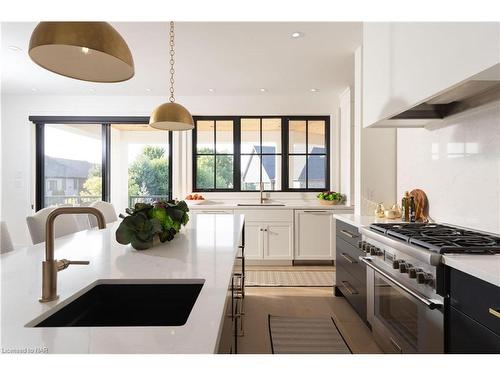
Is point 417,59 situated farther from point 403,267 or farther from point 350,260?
point 350,260

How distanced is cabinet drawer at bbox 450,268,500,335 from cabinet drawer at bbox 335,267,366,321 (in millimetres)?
1120

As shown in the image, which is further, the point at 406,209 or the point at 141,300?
the point at 406,209

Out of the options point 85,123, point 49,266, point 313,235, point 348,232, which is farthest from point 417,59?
point 85,123

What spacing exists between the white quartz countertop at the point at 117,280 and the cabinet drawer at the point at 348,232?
111 centimetres

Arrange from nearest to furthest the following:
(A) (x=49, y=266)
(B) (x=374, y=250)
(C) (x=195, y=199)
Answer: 1. (A) (x=49, y=266)
2. (B) (x=374, y=250)
3. (C) (x=195, y=199)

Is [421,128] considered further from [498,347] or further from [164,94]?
[164,94]

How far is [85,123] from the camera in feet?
16.5

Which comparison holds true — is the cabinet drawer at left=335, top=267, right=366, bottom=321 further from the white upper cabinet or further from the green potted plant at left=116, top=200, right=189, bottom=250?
the green potted plant at left=116, top=200, right=189, bottom=250

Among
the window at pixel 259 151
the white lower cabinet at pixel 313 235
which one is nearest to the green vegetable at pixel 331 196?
the white lower cabinet at pixel 313 235

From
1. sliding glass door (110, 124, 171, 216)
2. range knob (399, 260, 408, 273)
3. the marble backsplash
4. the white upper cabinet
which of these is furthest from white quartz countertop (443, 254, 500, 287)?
sliding glass door (110, 124, 171, 216)

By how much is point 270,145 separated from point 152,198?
3.13m

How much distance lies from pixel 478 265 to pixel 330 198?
133 inches

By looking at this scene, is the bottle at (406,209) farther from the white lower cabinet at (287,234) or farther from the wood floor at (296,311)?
the white lower cabinet at (287,234)
